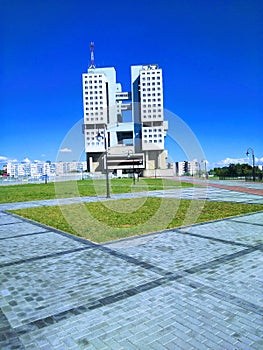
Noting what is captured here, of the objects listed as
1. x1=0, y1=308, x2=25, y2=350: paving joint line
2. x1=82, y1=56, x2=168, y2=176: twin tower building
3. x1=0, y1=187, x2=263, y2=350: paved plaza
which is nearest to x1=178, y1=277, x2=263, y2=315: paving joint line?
x1=0, y1=187, x2=263, y2=350: paved plaza

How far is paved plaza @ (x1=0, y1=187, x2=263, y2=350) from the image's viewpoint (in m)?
2.52

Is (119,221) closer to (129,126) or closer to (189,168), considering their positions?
(129,126)

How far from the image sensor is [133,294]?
11.2ft

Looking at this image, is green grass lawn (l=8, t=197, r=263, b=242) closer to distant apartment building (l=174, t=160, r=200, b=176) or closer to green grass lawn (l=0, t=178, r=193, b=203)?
green grass lawn (l=0, t=178, r=193, b=203)

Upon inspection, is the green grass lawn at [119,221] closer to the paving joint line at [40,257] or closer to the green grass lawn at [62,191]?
the paving joint line at [40,257]

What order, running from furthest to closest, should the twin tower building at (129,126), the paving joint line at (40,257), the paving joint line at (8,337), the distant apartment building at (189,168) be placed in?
the twin tower building at (129,126)
the distant apartment building at (189,168)
the paving joint line at (40,257)
the paving joint line at (8,337)

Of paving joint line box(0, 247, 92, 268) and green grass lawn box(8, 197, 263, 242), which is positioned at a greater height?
green grass lawn box(8, 197, 263, 242)

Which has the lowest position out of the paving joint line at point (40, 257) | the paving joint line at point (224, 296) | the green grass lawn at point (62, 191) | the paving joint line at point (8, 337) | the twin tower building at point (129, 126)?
the paving joint line at point (40, 257)

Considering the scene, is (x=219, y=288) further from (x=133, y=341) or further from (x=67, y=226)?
(x=67, y=226)

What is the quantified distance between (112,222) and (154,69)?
7803 cm

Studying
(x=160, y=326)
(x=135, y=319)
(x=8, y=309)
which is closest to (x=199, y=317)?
(x=160, y=326)

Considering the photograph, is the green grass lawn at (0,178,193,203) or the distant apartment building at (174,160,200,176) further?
the distant apartment building at (174,160,200,176)

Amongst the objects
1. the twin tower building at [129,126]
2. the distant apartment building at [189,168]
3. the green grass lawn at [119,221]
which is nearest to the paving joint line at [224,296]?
the green grass lawn at [119,221]

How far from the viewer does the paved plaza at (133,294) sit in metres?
2.52
